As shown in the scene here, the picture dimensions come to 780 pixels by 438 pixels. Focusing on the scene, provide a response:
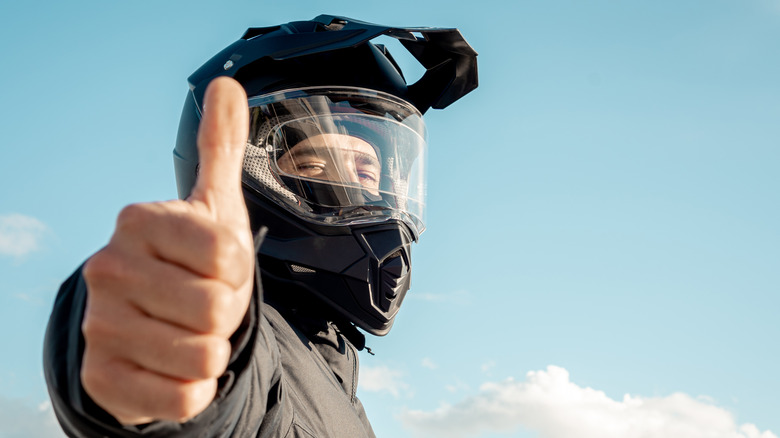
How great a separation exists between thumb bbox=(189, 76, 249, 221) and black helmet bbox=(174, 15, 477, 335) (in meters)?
1.59

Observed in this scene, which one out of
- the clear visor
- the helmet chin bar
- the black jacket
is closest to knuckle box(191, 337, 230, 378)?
the black jacket

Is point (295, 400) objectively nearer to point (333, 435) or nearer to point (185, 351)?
point (333, 435)

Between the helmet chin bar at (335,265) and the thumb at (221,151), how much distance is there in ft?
5.20

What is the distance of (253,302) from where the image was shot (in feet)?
3.35

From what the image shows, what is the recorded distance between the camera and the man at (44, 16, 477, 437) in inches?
35.4

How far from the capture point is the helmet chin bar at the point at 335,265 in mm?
2602

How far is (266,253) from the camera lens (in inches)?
102

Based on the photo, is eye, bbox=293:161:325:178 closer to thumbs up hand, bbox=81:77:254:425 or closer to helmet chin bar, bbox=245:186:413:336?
helmet chin bar, bbox=245:186:413:336

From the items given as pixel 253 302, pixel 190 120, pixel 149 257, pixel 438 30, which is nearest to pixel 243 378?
pixel 253 302

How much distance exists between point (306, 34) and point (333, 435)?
1.89 metres

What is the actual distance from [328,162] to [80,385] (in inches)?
77.0

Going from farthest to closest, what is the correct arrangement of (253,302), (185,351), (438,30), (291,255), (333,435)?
(438,30)
(291,255)
(333,435)
(253,302)
(185,351)

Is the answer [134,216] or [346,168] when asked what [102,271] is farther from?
[346,168]

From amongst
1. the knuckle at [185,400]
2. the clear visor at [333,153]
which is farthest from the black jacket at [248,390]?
the clear visor at [333,153]
